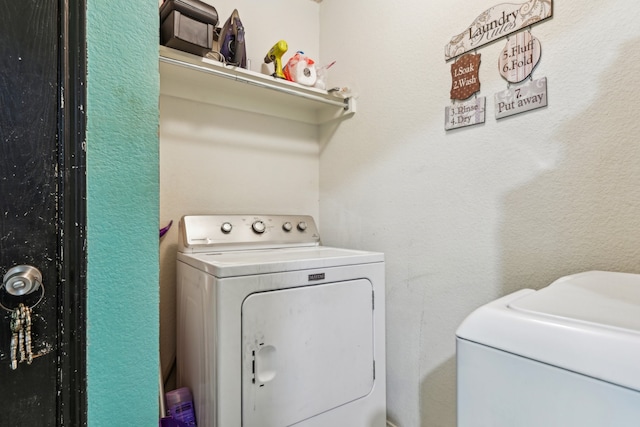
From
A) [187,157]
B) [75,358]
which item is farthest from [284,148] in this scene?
[75,358]

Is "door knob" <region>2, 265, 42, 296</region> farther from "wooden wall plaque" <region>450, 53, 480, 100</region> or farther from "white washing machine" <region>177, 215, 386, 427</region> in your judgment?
"wooden wall plaque" <region>450, 53, 480, 100</region>

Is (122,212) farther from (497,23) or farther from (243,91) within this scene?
(497,23)

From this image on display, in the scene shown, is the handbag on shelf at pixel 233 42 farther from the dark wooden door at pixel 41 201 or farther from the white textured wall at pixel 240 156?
the dark wooden door at pixel 41 201

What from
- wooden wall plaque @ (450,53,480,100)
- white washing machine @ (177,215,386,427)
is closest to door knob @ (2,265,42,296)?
white washing machine @ (177,215,386,427)

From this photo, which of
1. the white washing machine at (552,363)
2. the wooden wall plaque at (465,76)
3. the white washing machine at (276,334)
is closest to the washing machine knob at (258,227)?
the white washing machine at (276,334)

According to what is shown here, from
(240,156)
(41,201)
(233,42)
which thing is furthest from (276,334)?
(233,42)

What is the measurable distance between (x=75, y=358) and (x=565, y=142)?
4.92 ft

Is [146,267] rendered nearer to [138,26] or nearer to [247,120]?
[138,26]

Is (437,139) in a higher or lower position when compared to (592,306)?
higher

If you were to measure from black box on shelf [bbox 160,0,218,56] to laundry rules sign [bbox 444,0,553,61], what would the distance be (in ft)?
3.46

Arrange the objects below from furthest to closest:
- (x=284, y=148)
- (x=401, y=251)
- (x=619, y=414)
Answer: (x=284, y=148) → (x=401, y=251) → (x=619, y=414)

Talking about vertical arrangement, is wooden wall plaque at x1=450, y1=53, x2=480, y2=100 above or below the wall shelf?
below

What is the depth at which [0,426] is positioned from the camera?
1.98 ft

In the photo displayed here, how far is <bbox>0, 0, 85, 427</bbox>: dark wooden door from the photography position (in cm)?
61
